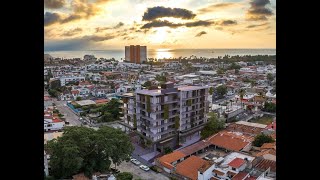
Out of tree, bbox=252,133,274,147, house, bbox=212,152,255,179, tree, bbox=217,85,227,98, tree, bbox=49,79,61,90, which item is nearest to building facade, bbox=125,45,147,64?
tree, bbox=49,79,61,90

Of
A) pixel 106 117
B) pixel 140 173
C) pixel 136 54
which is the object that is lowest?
pixel 140 173

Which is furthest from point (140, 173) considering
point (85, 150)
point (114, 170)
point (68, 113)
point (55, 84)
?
point (55, 84)

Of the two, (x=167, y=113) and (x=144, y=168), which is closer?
(x=144, y=168)

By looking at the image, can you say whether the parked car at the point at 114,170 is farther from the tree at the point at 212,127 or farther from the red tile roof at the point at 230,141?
the tree at the point at 212,127

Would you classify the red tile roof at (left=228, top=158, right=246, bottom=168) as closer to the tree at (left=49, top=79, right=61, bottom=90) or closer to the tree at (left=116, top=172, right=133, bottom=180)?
the tree at (left=116, top=172, right=133, bottom=180)

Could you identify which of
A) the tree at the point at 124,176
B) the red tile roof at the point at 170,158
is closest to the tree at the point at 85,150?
the tree at the point at 124,176

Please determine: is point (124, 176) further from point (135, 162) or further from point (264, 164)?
point (264, 164)
